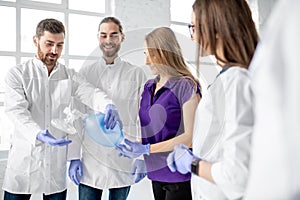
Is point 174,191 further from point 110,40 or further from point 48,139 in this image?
point 110,40

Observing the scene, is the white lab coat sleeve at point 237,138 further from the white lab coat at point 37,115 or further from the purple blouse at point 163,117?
the white lab coat at point 37,115

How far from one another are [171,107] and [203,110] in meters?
0.43

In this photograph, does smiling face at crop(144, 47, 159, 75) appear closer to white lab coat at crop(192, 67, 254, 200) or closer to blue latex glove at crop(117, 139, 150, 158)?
blue latex glove at crop(117, 139, 150, 158)

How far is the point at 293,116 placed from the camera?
465mm

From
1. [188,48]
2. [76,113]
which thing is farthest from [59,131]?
[188,48]

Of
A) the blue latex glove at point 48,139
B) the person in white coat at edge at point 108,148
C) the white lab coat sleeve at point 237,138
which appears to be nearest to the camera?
the white lab coat sleeve at point 237,138

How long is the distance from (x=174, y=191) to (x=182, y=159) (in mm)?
424

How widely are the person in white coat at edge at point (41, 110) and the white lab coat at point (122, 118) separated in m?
0.05

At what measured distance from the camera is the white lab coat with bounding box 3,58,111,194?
1643 mm

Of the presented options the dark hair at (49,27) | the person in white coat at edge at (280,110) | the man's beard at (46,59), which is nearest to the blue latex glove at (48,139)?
the man's beard at (46,59)

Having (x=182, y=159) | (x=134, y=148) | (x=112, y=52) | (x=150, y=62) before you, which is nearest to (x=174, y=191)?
(x=134, y=148)

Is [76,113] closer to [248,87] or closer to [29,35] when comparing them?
[248,87]

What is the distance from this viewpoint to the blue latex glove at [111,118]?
1557 millimetres

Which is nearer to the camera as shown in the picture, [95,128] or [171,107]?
[171,107]
